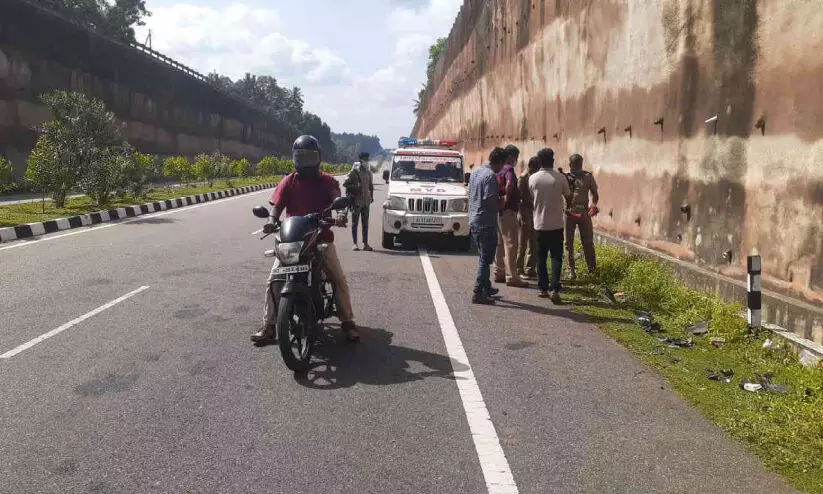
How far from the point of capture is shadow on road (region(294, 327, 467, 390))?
4.91 metres

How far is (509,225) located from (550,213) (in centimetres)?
130

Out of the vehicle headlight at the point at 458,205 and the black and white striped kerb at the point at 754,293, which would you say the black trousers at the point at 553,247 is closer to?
the black and white striped kerb at the point at 754,293

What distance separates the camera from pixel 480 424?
161 inches

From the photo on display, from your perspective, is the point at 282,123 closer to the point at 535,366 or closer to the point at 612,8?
the point at 612,8

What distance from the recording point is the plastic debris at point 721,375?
5.26m

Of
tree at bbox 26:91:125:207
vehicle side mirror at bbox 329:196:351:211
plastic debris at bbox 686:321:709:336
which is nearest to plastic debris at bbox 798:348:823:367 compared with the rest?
plastic debris at bbox 686:321:709:336

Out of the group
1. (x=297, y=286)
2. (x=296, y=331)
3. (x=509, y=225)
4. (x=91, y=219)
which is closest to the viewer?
(x=297, y=286)

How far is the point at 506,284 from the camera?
941 centimetres

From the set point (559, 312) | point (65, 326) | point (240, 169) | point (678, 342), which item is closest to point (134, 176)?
point (65, 326)

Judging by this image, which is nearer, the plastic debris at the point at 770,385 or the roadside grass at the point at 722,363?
the roadside grass at the point at 722,363

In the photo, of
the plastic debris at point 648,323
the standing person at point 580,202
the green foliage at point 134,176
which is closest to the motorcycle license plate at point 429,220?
the standing person at point 580,202

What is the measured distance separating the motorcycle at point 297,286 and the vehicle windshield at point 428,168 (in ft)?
27.1

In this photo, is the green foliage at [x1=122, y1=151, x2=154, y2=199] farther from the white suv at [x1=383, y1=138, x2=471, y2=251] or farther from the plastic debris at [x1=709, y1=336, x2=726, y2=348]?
the plastic debris at [x1=709, y1=336, x2=726, y2=348]

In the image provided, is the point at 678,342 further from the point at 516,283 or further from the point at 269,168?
the point at 269,168
